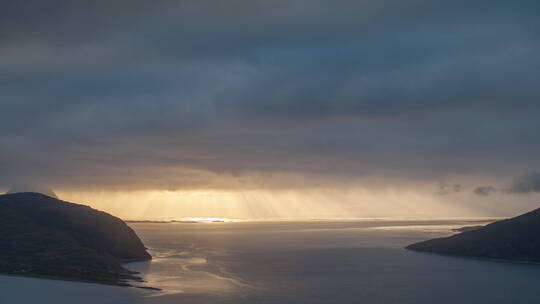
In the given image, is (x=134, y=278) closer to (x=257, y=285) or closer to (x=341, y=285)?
(x=257, y=285)

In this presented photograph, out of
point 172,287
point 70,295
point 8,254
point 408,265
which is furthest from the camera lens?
point 408,265

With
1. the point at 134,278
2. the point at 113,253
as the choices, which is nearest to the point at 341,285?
the point at 134,278

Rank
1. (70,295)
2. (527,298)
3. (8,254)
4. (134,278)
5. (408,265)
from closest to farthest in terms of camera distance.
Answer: (70,295)
(527,298)
(134,278)
(8,254)
(408,265)

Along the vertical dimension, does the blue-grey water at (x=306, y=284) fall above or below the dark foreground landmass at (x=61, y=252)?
below

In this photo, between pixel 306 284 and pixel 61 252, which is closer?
pixel 306 284

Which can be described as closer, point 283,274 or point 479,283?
point 479,283

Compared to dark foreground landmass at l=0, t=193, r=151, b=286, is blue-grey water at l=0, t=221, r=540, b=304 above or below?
below

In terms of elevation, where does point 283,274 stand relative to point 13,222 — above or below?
below

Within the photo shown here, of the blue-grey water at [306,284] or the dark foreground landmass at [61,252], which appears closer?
the blue-grey water at [306,284]

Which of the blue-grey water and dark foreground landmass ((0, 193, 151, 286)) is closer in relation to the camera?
the blue-grey water

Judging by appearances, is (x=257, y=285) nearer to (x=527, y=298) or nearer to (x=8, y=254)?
(x=527, y=298)

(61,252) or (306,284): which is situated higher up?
(61,252)
